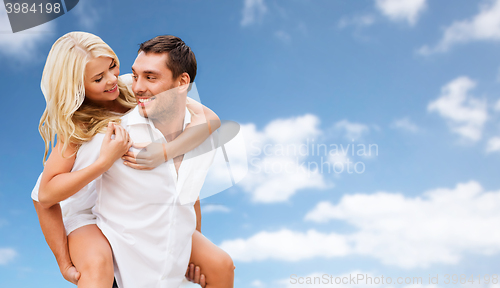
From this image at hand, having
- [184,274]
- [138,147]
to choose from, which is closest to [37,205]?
[138,147]

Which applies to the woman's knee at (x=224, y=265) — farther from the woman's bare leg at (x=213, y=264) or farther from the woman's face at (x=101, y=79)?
the woman's face at (x=101, y=79)

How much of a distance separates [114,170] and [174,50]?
0.83 metres

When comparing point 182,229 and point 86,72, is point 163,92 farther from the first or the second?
point 182,229

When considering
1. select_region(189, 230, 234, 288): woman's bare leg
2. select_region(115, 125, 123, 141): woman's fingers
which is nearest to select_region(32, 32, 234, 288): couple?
select_region(115, 125, 123, 141): woman's fingers

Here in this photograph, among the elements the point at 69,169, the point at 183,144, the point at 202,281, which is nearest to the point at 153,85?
the point at 183,144

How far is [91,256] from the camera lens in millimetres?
2213

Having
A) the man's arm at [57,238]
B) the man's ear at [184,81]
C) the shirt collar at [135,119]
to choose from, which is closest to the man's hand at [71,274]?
the man's arm at [57,238]

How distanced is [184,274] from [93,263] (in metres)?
0.57

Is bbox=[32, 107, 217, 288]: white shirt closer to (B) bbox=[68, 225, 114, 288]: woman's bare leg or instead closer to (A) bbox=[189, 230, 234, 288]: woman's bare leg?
(B) bbox=[68, 225, 114, 288]: woman's bare leg

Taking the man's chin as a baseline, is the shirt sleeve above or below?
below

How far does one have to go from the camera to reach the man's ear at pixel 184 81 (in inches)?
103

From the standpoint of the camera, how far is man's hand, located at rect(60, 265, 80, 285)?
→ 227 cm

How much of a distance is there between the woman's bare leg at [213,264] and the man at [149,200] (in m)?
0.18

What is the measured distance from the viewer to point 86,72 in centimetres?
237
